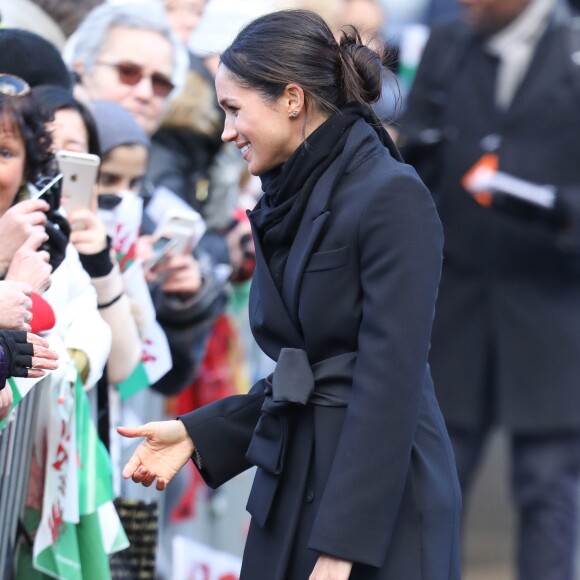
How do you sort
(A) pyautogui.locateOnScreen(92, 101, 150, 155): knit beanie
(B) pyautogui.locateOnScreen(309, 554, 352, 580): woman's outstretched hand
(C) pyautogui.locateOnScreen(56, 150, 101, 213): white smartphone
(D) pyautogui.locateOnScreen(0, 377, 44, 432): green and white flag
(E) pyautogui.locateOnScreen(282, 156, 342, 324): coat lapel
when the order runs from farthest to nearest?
1. (A) pyautogui.locateOnScreen(92, 101, 150, 155): knit beanie
2. (C) pyautogui.locateOnScreen(56, 150, 101, 213): white smartphone
3. (D) pyautogui.locateOnScreen(0, 377, 44, 432): green and white flag
4. (E) pyautogui.locateOnScreen(282, 156, 342, 324): coat lapel
5. (B) pyautogui.locateOnScreen(309, 554, 352, 580): woman's outstretched hand

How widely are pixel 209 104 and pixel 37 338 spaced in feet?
7.71

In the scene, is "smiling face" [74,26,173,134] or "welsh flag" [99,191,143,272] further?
"smiling face" [74,26,173,134]

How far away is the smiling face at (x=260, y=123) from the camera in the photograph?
309 centimetres

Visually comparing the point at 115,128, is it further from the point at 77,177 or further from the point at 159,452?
the point at 159,452

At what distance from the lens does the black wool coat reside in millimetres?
2914

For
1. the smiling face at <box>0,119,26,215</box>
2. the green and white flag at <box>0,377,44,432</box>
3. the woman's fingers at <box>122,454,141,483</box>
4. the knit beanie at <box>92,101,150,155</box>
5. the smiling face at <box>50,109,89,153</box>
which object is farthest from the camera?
the knit beanie at <box>92,101,150,155</box>

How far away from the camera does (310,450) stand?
10.1ft

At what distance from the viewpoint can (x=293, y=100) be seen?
309 cm

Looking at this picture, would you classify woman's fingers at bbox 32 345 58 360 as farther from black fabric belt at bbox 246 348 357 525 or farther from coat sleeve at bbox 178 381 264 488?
black fabric belt at bbox 246 348 357 525

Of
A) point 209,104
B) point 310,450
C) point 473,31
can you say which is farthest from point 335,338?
point 473,31

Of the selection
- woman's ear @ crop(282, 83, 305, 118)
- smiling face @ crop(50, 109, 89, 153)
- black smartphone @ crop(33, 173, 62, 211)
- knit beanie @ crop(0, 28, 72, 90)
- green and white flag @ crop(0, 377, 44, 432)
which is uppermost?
woman's ear @ crop(282, 83, 305, 118)

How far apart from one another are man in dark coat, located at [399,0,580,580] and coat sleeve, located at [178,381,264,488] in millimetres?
2322

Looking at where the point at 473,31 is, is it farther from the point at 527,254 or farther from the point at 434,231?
the point at 434,231

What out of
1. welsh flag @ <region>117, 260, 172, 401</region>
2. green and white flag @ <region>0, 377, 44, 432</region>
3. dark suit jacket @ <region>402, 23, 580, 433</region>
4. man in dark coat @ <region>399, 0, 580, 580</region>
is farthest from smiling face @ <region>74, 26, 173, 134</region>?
green and white flag @ <region>0, 377, 44, 432</region>
